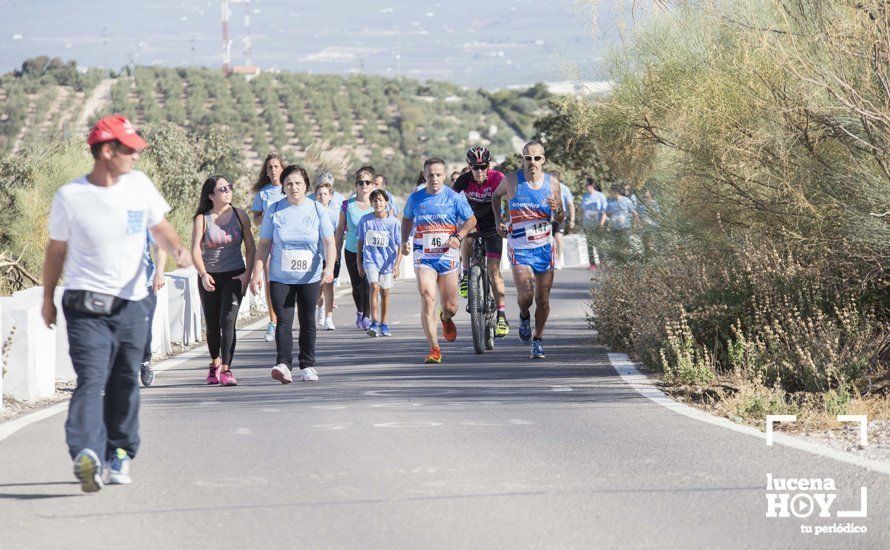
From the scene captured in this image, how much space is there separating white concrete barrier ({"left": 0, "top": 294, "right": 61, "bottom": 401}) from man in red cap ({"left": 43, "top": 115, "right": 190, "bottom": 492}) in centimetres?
399

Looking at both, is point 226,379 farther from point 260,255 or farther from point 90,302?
point 90,302

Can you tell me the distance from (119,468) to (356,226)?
1066cm

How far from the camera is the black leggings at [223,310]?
517 inches

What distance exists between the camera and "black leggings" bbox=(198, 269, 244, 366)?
1312 centimetres

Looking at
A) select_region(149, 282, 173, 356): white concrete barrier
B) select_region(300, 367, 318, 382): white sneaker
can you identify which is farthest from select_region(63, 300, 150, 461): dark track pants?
select_region(149, 282, 173, 356): white concrete barrier

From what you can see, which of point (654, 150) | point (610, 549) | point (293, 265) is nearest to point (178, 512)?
point (610, 549)

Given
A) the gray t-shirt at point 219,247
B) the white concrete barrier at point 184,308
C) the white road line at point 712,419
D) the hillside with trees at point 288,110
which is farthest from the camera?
the hillside with trees at point 288,110

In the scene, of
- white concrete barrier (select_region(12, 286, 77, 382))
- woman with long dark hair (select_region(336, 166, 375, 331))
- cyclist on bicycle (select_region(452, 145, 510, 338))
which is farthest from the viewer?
woman with long dark hair (select_region(336, 166, 375, 331))

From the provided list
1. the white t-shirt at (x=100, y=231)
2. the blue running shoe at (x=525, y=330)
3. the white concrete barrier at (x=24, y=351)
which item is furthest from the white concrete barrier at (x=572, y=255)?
the white t-shirt at (x=100, y=231)

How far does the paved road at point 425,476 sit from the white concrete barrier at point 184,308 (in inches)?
173

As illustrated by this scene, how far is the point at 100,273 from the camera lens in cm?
800

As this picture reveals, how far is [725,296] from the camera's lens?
42.2ft

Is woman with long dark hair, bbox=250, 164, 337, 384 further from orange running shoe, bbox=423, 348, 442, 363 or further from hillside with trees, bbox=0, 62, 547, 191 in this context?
hillside with trees, bbox=0, 62, 547, 191

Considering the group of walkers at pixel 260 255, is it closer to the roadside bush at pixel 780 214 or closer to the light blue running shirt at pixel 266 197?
the light blue running shirt at pixel 266 197
